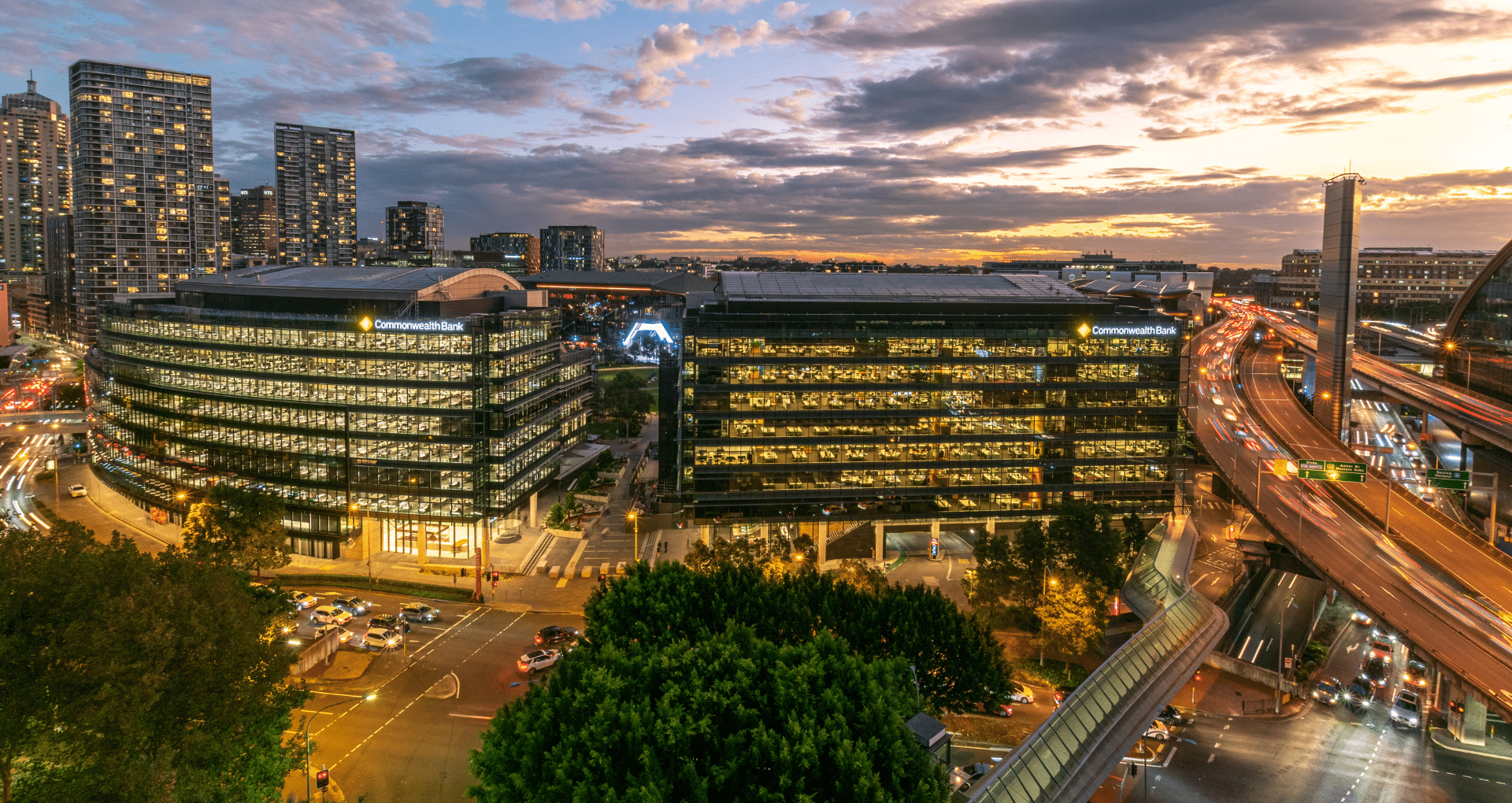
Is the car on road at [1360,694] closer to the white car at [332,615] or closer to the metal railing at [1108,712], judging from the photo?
the metal railing at [1108,712]

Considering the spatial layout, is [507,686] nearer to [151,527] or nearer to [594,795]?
[594,795]

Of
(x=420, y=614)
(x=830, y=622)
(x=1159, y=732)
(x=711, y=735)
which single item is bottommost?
(x=1159, y=732)

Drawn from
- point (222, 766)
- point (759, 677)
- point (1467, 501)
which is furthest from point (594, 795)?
point (1467, 501)

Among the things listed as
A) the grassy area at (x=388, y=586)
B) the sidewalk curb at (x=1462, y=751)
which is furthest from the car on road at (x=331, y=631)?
the sidewalk curb at (x=1462, y=751)

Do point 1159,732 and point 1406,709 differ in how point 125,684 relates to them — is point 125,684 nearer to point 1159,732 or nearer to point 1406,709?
point 1159,732

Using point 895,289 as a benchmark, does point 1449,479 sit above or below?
below

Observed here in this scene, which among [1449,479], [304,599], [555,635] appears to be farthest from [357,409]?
[1449,479]
